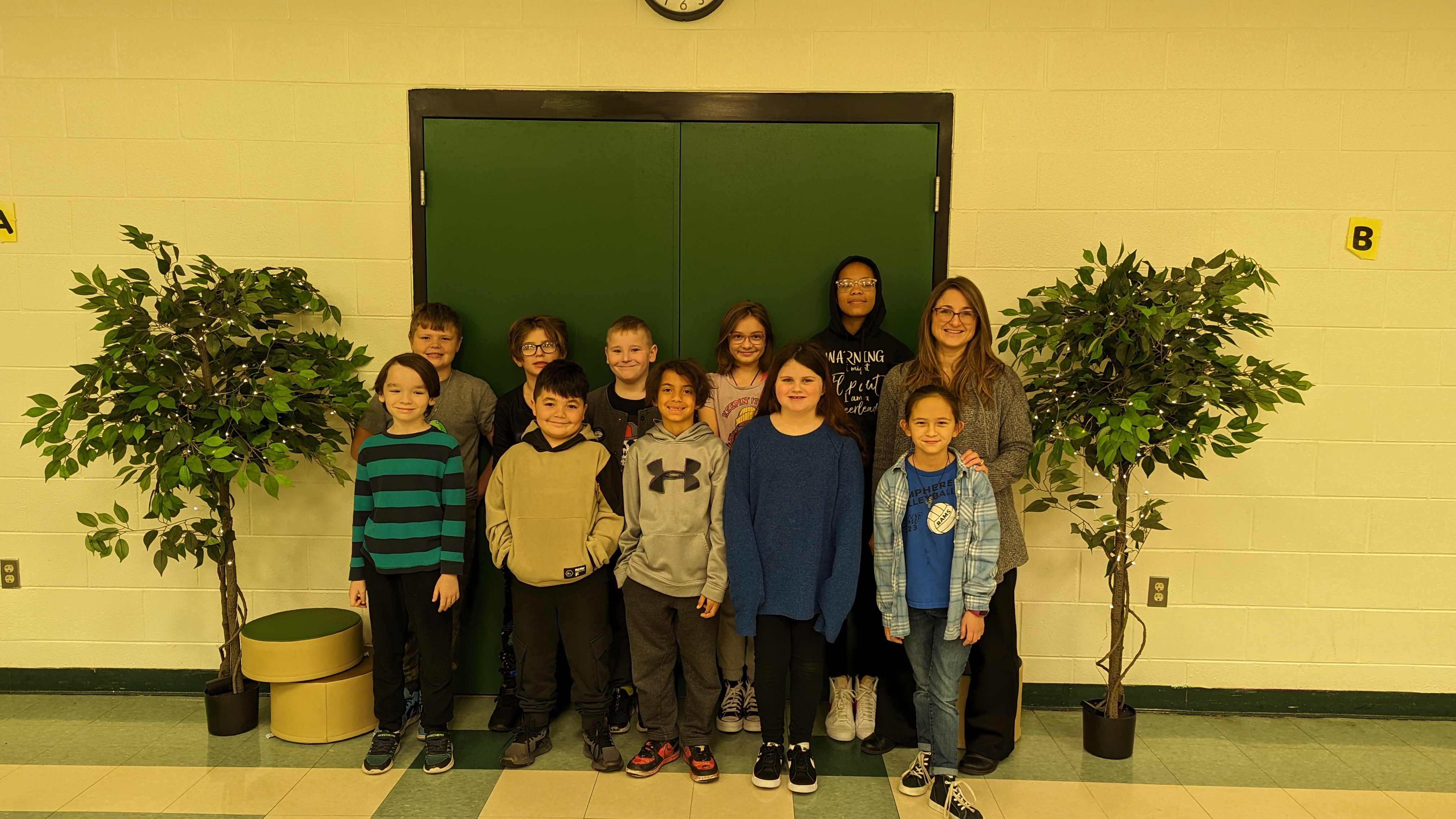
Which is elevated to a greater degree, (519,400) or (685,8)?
(685,8)

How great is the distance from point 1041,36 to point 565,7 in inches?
66.6

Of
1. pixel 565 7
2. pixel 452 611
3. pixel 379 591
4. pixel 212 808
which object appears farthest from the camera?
pixel 565 7

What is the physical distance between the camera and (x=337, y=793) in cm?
257

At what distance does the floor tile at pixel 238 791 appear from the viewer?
2.49m

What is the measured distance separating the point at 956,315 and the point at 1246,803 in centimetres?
167

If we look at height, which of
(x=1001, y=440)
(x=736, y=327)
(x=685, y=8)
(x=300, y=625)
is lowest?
(x=300, y=625)

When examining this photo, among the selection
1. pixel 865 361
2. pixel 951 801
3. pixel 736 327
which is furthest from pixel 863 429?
pixel 951 801

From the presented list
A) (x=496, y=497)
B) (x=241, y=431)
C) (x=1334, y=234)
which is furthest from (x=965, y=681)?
(x=241, y=431)

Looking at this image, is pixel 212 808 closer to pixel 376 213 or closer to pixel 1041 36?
pixel 376 213

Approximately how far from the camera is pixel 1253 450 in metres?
3.20

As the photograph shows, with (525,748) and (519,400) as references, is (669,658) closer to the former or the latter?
(525,748)

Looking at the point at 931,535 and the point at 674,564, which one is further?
the point at 674,564

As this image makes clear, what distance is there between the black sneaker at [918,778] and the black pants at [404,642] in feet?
4.64

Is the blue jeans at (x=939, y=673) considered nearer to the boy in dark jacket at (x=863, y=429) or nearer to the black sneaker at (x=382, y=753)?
the boy in dark jacket at (x=863, y=429)
